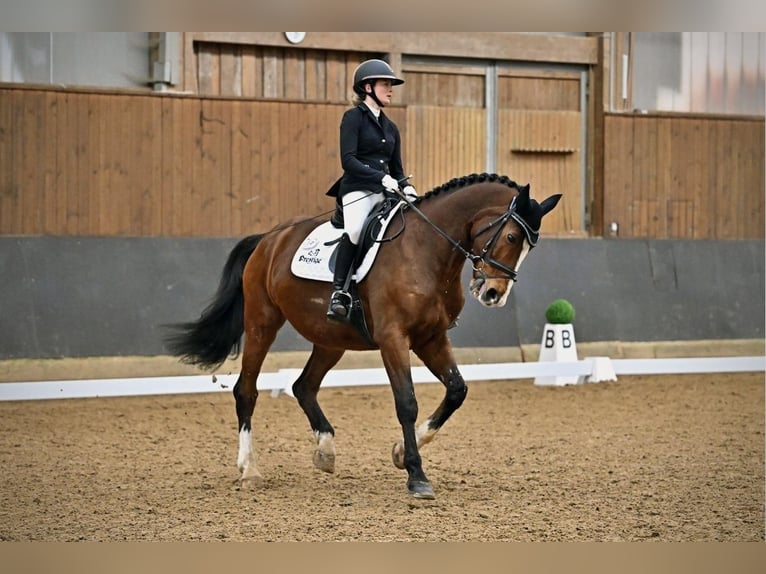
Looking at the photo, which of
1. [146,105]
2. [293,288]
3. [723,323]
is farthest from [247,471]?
[723,323]

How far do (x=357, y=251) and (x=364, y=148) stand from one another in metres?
0.53

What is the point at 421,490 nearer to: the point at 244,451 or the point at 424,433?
the point at 424,433

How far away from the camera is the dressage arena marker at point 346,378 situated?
7184mm

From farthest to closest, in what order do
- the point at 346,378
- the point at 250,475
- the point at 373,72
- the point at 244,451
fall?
the point at 346,378
the point at 244,451
the point at 250,475
the point at 373,72

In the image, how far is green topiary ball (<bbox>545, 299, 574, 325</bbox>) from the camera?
33.9 feet

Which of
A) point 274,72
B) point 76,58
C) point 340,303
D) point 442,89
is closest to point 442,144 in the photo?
point 442,89

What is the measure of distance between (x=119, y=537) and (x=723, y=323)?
879 centimetres

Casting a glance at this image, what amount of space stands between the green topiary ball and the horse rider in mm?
4794

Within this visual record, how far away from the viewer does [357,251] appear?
5703 millimetres

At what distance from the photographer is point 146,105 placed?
10.0 metres

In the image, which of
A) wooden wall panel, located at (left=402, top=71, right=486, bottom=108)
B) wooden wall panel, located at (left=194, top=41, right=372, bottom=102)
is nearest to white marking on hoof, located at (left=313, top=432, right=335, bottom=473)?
wooden wall panel, located at (left=194, top=41, right=372, bottom=102)

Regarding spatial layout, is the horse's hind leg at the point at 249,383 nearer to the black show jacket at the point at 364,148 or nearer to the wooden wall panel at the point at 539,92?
the black show jacket at the point at 364,148

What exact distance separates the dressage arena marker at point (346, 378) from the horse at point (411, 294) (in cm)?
137

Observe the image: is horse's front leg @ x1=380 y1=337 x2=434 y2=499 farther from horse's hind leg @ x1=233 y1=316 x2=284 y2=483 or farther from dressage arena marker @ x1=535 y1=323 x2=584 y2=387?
dressage arena marker @ x1=535 y1=323 x2=584 y2=387
